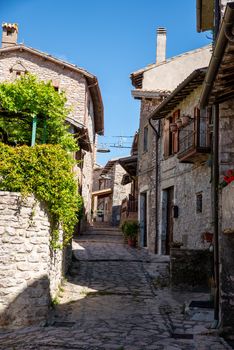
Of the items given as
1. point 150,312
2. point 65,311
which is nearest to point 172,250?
point 150,312

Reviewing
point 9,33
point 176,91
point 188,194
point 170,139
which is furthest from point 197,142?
point 9,33

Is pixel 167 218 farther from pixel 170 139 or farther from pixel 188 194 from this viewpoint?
pixel 170 139

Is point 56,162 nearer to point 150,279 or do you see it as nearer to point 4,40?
point 150,279

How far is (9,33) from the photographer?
837 inches

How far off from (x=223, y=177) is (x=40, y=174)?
3395 mm

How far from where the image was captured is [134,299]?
9.27 m

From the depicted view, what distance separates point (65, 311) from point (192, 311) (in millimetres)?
2492

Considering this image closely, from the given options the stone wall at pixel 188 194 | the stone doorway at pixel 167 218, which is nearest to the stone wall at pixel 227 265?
the stone wall at pixel 188 194

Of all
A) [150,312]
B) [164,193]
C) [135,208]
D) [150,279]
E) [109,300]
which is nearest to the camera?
[150,312]

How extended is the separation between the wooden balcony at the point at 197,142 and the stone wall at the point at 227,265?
4.51 m

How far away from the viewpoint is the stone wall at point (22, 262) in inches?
287

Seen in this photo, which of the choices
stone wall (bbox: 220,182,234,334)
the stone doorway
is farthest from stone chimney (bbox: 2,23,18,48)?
stone wall (bbox: 220,182,234,334)

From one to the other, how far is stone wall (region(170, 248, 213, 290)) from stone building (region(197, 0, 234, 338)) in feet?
9.02

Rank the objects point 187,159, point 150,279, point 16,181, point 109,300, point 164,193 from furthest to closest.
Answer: point 164,193 < point 187,159 < point 150,279 < point 109,300 < point 16,181
